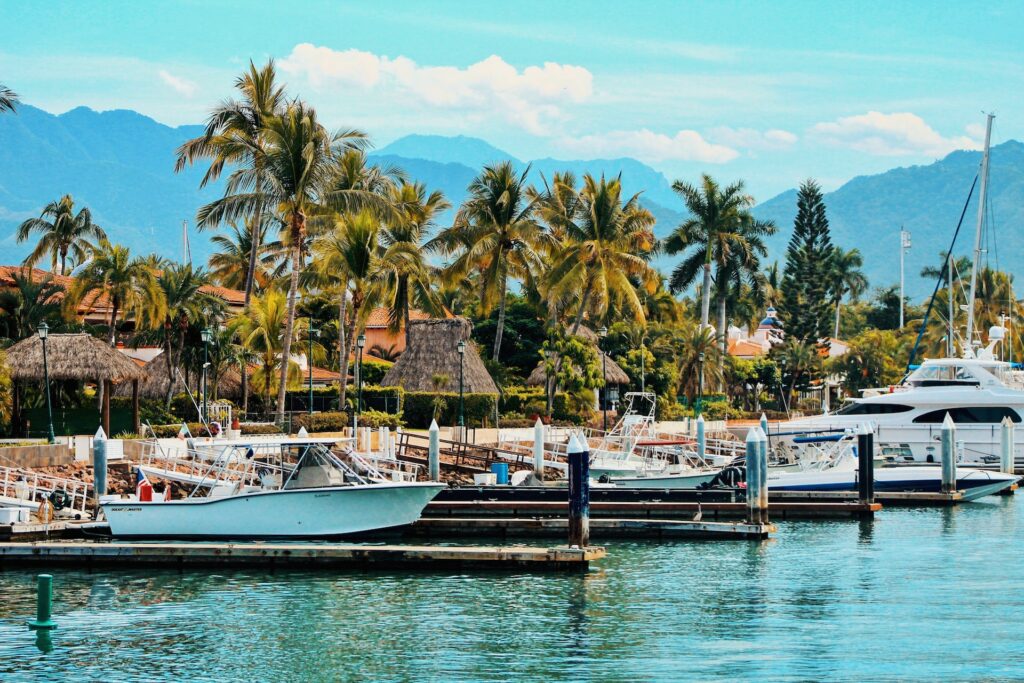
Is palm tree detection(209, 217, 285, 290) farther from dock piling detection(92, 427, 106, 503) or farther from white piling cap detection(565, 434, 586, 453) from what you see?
white piling cap detection(565, 434, 586, 453)

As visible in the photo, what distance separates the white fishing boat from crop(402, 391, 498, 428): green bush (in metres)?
25.5

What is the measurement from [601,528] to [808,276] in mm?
68438

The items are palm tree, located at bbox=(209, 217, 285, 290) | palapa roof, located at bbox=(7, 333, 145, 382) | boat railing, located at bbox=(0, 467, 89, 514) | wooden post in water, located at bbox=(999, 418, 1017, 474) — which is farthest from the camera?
palm tree, located at bbox=(209, 217, 285, 290)

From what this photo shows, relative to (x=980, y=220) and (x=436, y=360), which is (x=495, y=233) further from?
(x=980, y=220)

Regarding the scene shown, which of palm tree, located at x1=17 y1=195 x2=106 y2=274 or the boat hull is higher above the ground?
palm tree, located at x1=17 y1=195 x2=106 y2=274

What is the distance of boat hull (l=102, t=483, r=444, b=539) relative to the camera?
102 feet

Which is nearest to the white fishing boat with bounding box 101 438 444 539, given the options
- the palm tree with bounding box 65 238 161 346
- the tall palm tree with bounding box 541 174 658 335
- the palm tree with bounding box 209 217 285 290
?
the palm tree with bounding box 65 238 161 346

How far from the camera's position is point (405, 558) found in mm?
27984

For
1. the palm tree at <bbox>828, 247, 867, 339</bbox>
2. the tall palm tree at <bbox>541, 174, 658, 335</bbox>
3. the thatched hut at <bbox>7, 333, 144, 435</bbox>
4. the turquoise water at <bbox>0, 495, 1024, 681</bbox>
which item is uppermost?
the palm tree at <bbox>828, 247, 867, 339</bbox>

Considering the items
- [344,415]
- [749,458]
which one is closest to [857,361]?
[344,415]

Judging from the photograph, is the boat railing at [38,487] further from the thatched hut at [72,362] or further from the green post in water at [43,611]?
the green post in water at [43,611]

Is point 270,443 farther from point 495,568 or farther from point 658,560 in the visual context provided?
point 658,560

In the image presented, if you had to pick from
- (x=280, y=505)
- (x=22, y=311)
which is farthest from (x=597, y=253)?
(x=280, y=505)

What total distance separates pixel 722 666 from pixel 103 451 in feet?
59.2
